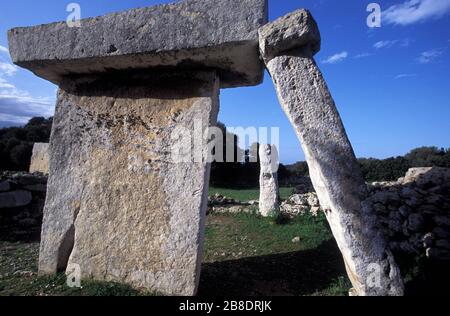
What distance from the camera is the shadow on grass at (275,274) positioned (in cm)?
296

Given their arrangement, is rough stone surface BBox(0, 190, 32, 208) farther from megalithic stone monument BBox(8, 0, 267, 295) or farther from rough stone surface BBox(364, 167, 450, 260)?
rough stone surface BBox(364, 167, 450, 260)

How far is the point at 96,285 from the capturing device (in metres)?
2.70

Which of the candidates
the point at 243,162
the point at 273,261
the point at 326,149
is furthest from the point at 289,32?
the point at 243,162

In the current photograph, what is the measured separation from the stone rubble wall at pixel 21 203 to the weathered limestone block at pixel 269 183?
15.5 ft

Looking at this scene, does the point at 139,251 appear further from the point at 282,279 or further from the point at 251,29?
the point at 251,29

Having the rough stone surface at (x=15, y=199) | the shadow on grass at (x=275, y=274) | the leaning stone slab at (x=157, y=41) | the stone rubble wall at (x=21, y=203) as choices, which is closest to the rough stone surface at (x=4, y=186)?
the stone rubble wall at (x=21, y=203)

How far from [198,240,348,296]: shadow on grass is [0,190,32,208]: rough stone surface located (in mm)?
4365

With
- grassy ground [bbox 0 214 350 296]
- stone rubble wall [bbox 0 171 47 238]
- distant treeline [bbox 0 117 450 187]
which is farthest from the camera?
distant treeline [bbox 0 117 450 187]

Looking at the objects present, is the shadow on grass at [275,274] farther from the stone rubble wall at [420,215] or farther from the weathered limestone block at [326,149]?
the stone rubble wall at [420,215]

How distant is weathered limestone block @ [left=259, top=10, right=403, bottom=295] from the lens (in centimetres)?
208

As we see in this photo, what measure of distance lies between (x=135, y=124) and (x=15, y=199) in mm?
4373

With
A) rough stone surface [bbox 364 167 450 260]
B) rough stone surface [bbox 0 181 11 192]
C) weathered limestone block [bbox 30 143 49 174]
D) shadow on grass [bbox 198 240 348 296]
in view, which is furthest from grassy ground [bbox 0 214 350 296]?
weathered limestone block [bbox 30 143 49 174]

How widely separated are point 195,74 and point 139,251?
5.77 feet

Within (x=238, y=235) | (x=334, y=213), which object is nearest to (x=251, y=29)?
(x=334, y=213)
